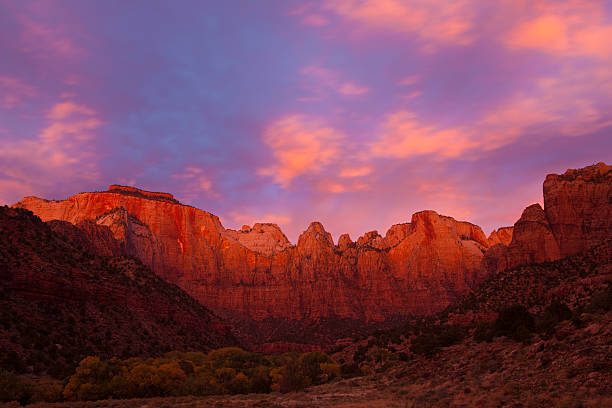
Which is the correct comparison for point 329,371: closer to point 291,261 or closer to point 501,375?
point 501,375

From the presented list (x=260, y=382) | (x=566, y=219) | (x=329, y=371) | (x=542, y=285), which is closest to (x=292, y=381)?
(x=260, y=382)

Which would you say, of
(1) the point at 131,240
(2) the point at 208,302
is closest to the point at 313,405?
(1) the point at 131,240

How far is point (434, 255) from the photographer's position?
6097 inches

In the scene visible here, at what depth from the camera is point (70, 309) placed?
172 feet

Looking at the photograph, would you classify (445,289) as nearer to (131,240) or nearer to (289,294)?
(289,294)

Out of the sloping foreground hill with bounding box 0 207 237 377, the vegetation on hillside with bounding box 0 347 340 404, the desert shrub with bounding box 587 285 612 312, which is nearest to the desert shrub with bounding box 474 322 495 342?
the desert shrub with bounding box 587 285 612 312

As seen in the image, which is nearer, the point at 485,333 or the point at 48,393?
the point at 485,333

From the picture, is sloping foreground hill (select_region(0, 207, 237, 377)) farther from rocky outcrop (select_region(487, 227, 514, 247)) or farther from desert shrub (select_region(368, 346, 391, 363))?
rocky outcrop (select_region(487, 227, 514, 247))

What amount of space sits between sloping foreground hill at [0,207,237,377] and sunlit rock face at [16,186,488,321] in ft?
197

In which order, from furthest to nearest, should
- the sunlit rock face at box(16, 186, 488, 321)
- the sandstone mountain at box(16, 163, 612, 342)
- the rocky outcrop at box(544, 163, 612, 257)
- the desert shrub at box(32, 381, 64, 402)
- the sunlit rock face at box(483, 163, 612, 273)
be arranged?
the sunlit rock face at box(16, 186, 488, 321)
the sandstone mountain at box(16, 163, 612, 342)
the sunlit rock face at box(483, 163, 612, 273)
the rocky outcrop at box(544, 163, 612, 257)
the desert shrub at box(32, 381, 64, 402)

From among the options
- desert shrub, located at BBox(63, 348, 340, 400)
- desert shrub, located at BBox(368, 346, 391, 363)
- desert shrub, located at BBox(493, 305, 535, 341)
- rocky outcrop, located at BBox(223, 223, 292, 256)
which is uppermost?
rocky outcrop, located at BBox(223, 223, 292, 256)

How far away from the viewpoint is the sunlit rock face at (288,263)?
140875 mm

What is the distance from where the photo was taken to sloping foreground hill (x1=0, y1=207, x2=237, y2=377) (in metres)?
41.5

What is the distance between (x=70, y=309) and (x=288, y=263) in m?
118
